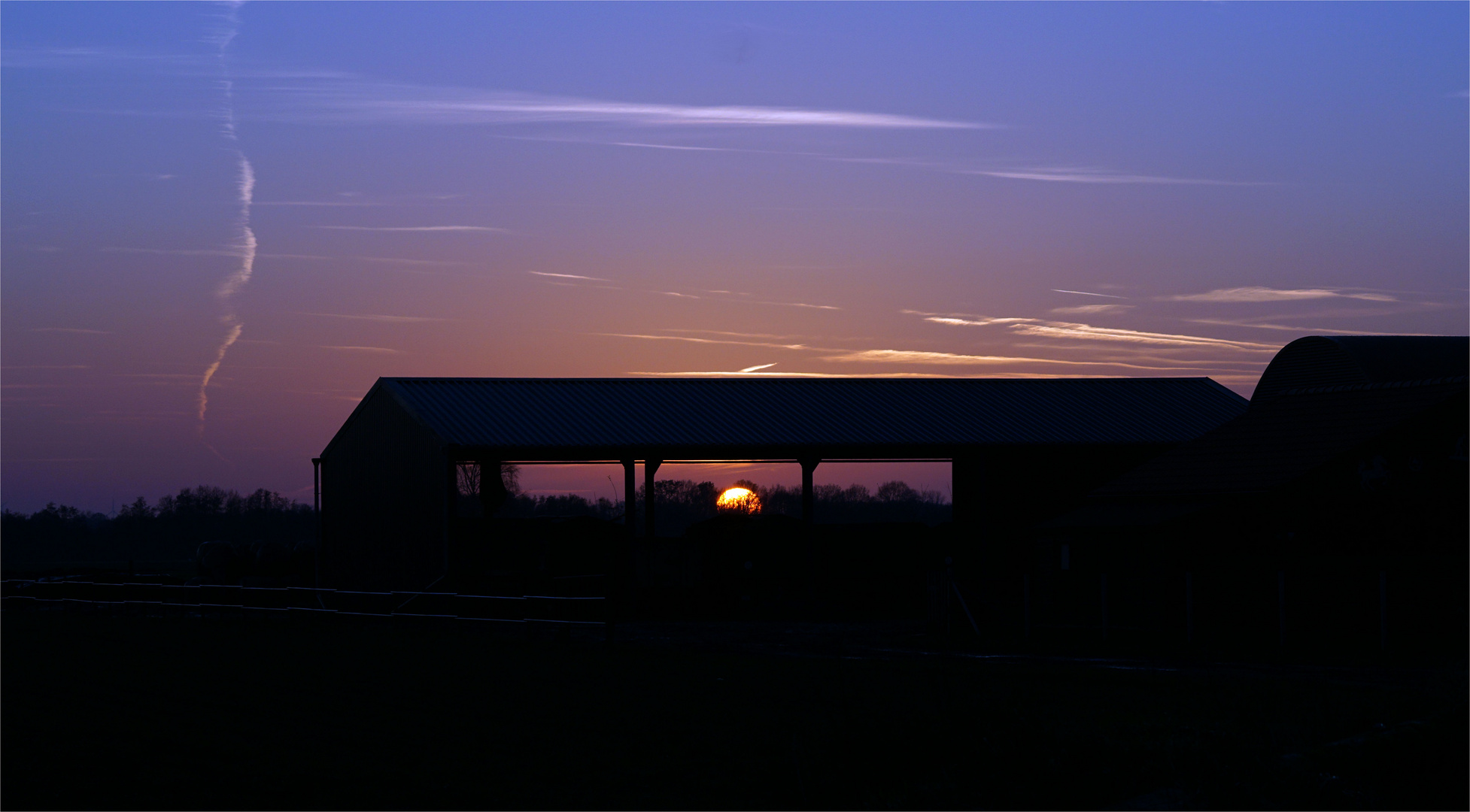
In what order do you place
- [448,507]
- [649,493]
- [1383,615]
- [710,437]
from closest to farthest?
[1383,615] → [448,507] → [710,437] → [649,493]

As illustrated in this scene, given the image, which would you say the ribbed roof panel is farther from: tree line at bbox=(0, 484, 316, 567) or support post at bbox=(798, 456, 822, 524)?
tree line at bbox=(0, 484, 316, 567)

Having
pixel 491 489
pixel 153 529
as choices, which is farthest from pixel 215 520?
pixel 491 489

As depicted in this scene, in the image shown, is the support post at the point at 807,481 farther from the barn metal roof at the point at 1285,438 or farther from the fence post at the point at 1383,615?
the fence post at the point at 1383,615

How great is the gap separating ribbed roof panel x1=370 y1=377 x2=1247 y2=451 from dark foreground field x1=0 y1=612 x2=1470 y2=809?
1595 centimetres

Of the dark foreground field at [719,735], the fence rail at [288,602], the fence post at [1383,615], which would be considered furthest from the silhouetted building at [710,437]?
the fence post at [1383,615]

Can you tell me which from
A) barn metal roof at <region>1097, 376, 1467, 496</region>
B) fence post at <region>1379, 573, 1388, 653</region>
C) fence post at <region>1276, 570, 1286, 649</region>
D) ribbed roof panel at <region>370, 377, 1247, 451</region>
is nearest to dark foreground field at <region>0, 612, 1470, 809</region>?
fence post at <region>1379, 573, 1388, 653</region>

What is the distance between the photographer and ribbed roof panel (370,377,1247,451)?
125 ft

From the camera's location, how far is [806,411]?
4188 cm

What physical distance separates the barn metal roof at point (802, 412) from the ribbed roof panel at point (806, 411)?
0.19 ft

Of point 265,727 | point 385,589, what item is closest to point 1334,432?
point 265,727

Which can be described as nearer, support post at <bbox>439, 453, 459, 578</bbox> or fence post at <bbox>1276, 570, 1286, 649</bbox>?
fence post at <bbox>1276, 570, 1286, 649</bbox>

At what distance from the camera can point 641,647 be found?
25766mm

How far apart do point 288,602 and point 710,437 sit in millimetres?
12068

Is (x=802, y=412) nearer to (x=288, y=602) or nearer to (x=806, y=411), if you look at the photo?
(x=806, y=411)
